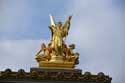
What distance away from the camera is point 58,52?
803 inches

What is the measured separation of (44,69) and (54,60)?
807 mm

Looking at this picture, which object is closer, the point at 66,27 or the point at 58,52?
the point at 58,52

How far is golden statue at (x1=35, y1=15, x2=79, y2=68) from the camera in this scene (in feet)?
65.3

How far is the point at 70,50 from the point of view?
20609 mm

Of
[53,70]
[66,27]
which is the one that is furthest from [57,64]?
[66,27]

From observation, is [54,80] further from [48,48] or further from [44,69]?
[48,48]

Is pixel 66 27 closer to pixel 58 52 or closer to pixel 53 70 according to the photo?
pixel 58 52

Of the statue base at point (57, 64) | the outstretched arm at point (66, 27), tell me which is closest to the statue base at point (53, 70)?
the statue base at point (57, 64)

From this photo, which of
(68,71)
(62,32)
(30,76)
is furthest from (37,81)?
(62,32)

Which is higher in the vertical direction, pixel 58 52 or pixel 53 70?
pixel 58 52

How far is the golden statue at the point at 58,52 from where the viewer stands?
65.3ft

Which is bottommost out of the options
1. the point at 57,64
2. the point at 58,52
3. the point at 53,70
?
the point at 53,70

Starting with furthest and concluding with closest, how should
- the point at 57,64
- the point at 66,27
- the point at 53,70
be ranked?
the point at 66,27, the point at 57,64, the point at 53,70

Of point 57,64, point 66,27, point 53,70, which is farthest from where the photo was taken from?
point 66,27
